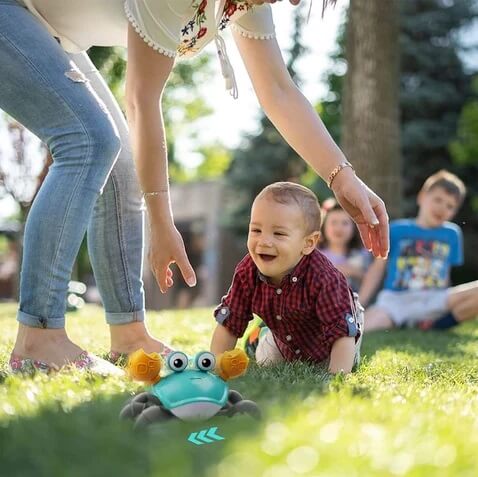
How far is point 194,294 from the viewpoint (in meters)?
28.1

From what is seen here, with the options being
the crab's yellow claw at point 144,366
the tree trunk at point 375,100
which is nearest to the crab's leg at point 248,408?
the crab's yellow claw at point 144,366

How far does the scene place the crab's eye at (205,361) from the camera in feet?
6.53

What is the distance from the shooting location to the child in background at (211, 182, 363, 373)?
2922 mm

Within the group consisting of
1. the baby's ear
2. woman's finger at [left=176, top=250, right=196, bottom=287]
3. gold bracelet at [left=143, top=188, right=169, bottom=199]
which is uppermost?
gold bracelet at [left=143, top=188, right=169, bottom=199]

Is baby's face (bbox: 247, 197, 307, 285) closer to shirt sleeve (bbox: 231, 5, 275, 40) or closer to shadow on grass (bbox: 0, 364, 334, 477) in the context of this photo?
shirt sleeve (bbox: 231, 5, 275, 40)

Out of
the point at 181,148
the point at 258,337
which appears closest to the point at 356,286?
the point at 258,337

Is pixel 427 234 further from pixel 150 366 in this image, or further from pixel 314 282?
pixel 150 366

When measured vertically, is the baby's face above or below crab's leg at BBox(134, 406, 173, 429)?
above

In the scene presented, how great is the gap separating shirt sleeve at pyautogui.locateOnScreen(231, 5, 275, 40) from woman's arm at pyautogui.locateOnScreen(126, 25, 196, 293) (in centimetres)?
55

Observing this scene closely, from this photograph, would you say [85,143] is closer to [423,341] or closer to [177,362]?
[177,362]

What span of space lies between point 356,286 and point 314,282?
4271 mm

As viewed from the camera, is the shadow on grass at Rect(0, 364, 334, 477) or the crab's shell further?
the crab's shell

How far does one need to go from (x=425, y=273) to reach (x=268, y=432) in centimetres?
513

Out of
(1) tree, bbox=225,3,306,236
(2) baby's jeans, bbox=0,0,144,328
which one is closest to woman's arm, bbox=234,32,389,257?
(2) baby's jeans, bbox=0,0,144,328
